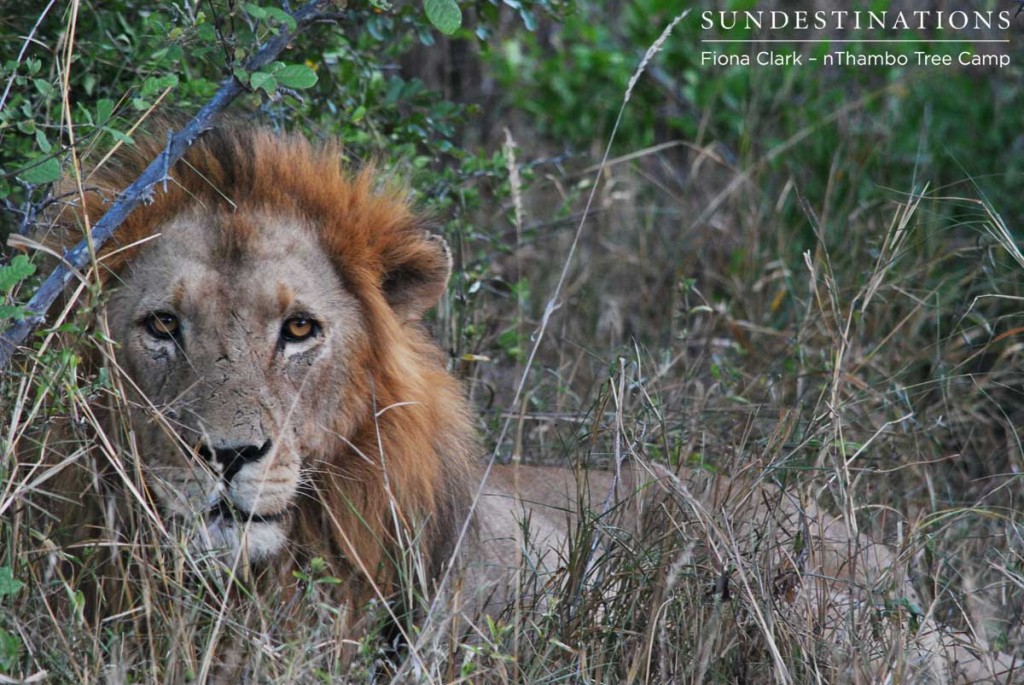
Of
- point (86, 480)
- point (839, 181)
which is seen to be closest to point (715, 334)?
point (839, 181)

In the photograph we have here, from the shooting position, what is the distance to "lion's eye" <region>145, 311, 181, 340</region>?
11.1 ft

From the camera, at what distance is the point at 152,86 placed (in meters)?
3.22

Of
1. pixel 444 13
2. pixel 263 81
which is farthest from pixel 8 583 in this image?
pixel 444 13

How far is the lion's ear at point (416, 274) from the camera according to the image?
3.72 metres

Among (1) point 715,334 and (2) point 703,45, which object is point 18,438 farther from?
(2) point 703,45

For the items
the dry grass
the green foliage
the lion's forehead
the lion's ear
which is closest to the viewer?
the dry grass

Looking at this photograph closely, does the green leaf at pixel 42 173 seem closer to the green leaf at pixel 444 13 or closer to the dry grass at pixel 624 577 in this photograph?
the dry grass at pixel 624 577

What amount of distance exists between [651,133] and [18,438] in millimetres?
5124

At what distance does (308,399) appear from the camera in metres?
3.41

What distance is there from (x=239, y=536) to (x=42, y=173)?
3.15 feet

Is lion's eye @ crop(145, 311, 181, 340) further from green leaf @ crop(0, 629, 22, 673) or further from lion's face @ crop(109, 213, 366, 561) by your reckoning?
green leaf @ crop(0, 629, 22, 673)

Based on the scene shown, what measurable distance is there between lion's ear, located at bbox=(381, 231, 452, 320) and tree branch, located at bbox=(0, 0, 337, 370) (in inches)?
24.5

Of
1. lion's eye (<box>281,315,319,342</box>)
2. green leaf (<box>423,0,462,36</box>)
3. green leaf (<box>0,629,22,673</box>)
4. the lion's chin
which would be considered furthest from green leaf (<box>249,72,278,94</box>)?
green leaf (<box>0,629,22,673</box>)

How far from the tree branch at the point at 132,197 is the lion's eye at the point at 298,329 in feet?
1.50
